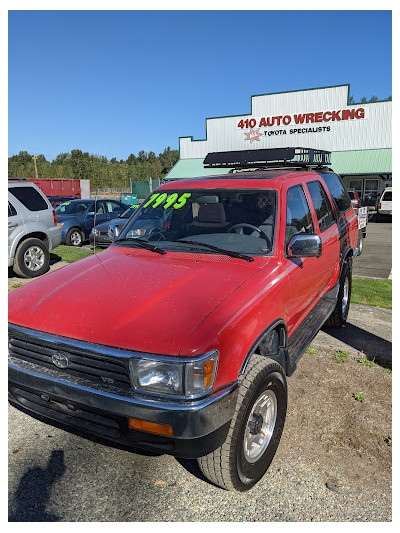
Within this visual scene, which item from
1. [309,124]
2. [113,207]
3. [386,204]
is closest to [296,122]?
[309,124]

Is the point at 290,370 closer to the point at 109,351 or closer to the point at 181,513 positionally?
the point at 181,513

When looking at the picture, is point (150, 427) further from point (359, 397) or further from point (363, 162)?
point (363, 162)

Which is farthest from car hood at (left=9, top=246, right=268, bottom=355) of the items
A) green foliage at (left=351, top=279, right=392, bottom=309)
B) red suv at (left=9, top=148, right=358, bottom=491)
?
green foliage at (left=351, top=279, right=392, bottom=309)

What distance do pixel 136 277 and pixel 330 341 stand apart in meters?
3.10

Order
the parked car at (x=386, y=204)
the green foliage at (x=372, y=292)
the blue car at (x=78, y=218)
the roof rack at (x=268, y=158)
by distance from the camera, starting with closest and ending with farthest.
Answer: the roof rack at (x=268, y=158)
the green foliage at (x=372, y=292)
the blue car at (x=78, y=218)
the parked car at (x=386, y=204)

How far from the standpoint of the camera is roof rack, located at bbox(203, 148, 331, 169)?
5227mm

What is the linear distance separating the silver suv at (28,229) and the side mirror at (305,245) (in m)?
7.05

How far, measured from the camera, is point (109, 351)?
2281mm

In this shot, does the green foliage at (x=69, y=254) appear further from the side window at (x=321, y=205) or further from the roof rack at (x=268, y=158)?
the side window at (x=321, y=205)

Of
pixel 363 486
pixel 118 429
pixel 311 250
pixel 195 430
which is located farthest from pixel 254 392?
pixel 311 250

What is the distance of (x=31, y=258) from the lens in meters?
8.97

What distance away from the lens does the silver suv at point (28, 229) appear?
339 inches

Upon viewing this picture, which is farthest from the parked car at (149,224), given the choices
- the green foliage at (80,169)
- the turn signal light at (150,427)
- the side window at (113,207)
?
the green foliage at (80,169)

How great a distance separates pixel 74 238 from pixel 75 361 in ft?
38.1
